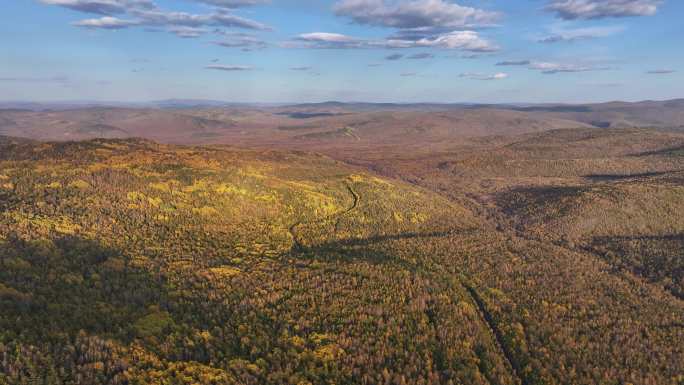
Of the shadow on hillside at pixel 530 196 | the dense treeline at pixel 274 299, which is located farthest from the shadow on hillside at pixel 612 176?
the dense treeline at pixel 274 299

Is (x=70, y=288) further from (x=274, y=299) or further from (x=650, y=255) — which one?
(x=650, y=255)

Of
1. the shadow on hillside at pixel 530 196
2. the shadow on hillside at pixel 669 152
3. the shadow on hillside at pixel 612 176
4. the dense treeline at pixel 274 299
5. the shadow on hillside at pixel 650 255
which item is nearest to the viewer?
the dense treeline at pixel 274 299

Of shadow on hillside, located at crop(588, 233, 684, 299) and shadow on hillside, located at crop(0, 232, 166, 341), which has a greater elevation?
shadow on hillside, located at crop(0, 232, 166, 341)

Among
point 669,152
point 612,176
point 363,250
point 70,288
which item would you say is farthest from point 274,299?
point 669,152

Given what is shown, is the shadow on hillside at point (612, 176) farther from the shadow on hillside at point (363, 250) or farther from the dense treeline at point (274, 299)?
the shadow on hillside at point (363, 250)

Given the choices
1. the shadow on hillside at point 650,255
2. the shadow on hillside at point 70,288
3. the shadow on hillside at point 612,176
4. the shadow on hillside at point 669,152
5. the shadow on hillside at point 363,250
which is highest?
the shadow on hillside at point 669,152

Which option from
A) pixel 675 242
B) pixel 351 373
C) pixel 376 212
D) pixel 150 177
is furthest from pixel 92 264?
pixel 675 242

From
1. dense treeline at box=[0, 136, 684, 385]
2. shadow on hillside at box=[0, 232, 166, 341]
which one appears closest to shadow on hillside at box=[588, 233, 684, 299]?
dense treeline at box=[0, 136, 684, 385]

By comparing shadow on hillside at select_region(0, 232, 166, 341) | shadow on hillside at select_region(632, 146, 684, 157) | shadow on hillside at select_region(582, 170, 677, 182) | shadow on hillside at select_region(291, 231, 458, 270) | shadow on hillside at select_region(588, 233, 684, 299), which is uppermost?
shadow on hillside at select_region(632, 146, 684, 157)

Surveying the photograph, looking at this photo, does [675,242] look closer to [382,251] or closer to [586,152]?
[382,251]

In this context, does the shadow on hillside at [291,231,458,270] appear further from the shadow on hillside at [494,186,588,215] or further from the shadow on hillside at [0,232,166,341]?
the shadow on hillside at [494,186,588,215]
